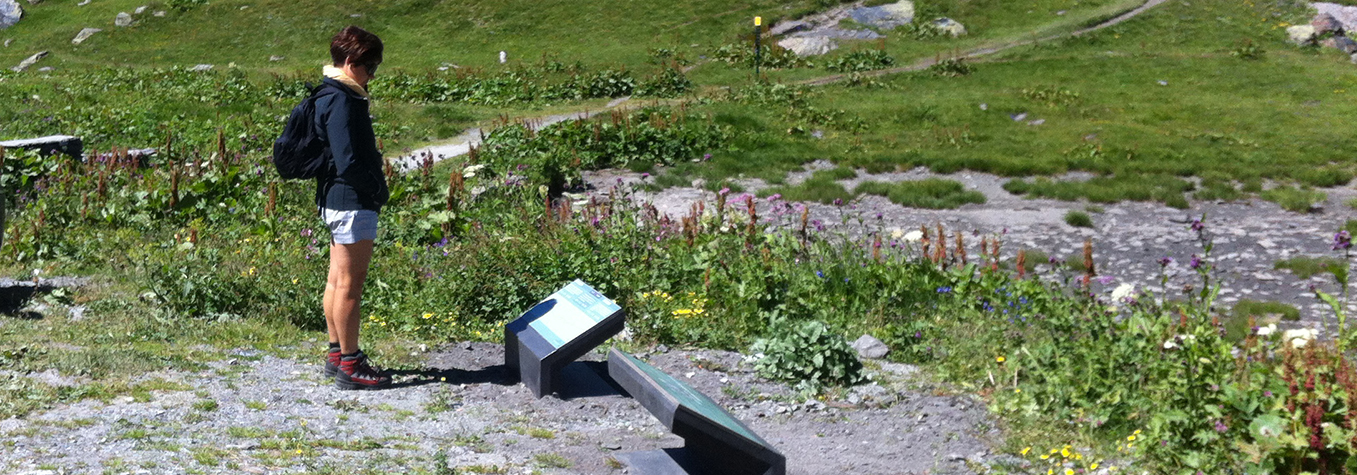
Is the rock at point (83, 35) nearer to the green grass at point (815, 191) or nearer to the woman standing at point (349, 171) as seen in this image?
the green grass at point (815, 191)

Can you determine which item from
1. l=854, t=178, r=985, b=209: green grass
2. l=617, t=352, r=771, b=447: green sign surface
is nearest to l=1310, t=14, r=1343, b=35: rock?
l=854, t=178, r=985, b=209: green grass

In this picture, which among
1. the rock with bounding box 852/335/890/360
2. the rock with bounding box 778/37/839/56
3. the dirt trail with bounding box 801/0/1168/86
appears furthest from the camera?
the rock with bounding box 778/37/839/56

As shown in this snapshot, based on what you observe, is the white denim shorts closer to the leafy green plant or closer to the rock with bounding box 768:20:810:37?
the leafy green plant

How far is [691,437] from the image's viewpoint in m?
5.72

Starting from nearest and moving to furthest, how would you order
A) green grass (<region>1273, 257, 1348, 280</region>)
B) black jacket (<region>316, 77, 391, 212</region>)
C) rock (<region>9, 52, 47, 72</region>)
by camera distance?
black jacket (<region>316, 77, 391, 212</region>), green grass (<region>1273, 257, 1348, 280</region>), rock (<region>9, 52, 47, 72</region>)

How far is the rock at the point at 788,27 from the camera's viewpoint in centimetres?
3020

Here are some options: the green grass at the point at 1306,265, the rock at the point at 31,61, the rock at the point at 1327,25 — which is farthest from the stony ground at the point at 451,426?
the rock at the point at 31,61

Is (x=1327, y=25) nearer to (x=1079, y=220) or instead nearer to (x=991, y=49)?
(x=991, y=49)

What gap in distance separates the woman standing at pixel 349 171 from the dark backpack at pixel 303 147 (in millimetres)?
51

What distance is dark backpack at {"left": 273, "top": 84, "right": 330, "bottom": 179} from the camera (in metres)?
6.93

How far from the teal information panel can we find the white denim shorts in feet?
3.90

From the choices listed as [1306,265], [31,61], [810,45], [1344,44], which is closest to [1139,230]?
[1306,265]

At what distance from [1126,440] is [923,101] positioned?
15842 millimetres

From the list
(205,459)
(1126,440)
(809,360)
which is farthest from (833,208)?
(205,459)
